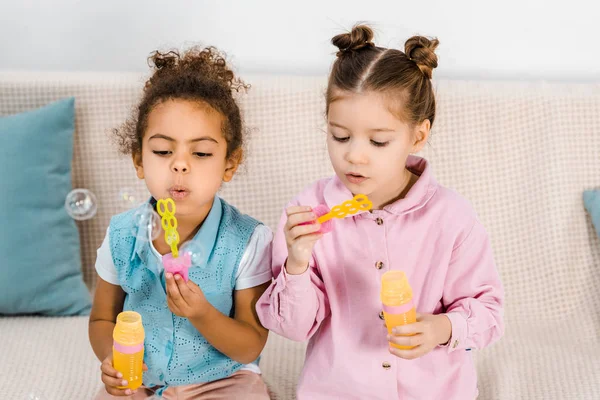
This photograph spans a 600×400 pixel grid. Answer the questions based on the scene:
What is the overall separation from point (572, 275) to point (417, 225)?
2.62ft

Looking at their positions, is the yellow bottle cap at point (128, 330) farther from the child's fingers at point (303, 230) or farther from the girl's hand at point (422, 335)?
the girl's hand at point (422, 335)

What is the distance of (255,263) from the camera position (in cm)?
162

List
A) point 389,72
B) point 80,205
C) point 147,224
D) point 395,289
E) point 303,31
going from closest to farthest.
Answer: point 395,289 → point 389,72 → point 147,224 → point 80,205 → point 303,31

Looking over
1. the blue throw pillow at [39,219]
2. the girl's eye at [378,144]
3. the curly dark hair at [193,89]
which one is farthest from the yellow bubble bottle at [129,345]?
the blue throw pillow at [39,219]

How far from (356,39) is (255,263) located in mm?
464

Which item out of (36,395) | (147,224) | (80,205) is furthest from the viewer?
(80,205)

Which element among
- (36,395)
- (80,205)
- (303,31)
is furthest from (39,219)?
(303,31)

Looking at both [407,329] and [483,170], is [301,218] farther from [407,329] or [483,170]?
[483,170]

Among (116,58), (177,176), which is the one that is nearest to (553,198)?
(177,176)

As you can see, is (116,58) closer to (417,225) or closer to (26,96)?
(26,96)

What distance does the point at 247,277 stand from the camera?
1.61 m

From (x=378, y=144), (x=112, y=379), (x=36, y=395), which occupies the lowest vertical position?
(x=36, y=395)

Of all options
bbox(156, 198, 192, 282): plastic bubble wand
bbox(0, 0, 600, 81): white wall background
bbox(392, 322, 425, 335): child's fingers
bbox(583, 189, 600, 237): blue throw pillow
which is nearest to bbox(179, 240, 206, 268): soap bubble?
bbox(156, 198, 192, 282): plastic bubble wand

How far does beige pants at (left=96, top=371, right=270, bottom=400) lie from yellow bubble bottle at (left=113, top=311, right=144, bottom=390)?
182 mm
